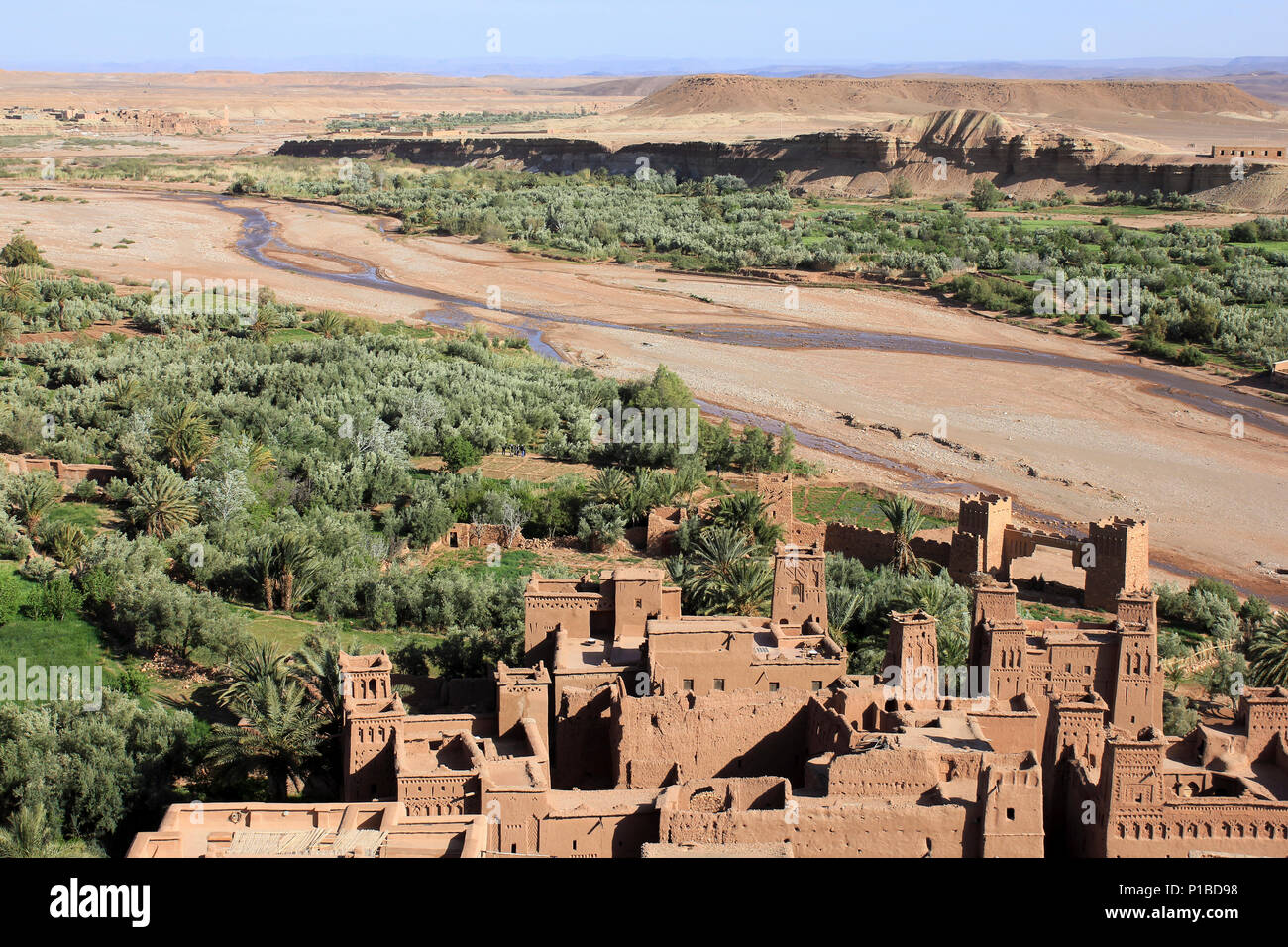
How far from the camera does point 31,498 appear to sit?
103ft

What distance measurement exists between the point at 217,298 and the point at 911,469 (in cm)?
3335

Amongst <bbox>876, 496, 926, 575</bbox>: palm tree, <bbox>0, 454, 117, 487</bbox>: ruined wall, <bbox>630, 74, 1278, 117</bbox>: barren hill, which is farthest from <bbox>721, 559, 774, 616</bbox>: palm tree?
<bbox>630, 74, 1278, 117</bbox>: barren hill

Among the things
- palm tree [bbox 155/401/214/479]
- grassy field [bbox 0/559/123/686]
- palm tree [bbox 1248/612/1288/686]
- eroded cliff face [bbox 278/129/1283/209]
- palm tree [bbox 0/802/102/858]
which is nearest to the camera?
palm tree [bbox 0/802/102/858]

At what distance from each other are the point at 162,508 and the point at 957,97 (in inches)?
6043

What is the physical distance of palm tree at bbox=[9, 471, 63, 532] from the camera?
102 ft

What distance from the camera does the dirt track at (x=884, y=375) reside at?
128ft

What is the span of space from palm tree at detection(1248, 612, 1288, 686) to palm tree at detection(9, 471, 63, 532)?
24528 mm

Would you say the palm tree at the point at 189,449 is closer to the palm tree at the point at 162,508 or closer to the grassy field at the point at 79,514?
the grassy field at the point at 79,514

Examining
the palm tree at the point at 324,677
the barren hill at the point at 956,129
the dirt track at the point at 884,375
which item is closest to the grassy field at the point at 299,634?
the palm tree at the point at 324,677

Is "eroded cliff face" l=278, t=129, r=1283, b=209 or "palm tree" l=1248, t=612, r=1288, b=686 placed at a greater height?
"eroded cliff face" l=278, t=129, r=1283, b=209

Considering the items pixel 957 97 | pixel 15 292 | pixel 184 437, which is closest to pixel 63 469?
pixel 184 437

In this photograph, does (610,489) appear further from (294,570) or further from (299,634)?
(299,634)

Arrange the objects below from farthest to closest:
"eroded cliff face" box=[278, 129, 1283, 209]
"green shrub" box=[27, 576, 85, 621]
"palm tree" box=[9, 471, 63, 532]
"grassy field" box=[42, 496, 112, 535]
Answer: "eroded cliff face" box=[278, 129, 1283, 209] → "grassy field" box=[42, 496, 112, 535] → "palm tree" box=[9, 471, 63, 532] → "green shrub" box=[27, 576, 85, 621]

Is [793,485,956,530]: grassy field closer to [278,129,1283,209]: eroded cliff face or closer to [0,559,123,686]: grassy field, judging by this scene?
[0,559,123,686]: grassy field
